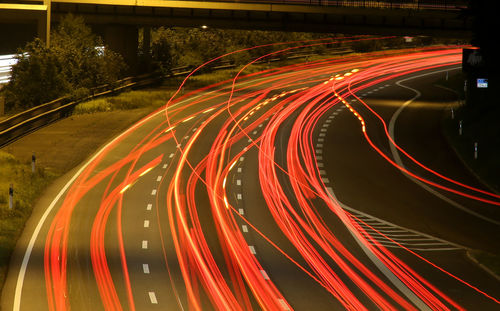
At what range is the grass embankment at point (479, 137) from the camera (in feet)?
127

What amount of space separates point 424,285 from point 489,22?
927 inches

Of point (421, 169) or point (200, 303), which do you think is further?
point (421, 169)

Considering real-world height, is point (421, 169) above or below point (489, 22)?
below

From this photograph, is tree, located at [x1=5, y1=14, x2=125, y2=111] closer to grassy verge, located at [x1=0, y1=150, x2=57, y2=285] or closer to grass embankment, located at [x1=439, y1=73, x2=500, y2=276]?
grassy verge, located at [x1=0, y1=150, x2=57, y2=285]

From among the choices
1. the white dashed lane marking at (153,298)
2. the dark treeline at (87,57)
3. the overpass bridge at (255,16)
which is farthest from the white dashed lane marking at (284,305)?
the overpass bridge at (255,16)

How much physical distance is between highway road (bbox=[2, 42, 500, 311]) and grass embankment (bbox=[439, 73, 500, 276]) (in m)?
0.79

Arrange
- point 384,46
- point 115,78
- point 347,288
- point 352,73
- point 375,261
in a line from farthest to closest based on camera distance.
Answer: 1. point 384,46
2. point 352,73
3. point 115,78
4. point 375,261
5. point 347,288

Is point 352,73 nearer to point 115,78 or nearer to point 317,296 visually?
point 115,78

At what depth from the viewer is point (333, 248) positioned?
1048 inches

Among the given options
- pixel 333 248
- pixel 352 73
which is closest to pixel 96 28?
pixel 352 73

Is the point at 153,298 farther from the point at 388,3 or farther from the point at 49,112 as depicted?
the point at 388,3

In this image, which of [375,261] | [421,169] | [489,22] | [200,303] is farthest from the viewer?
[489,22]

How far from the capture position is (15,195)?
1273 inches

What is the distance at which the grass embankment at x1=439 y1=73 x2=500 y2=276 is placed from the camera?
38688 millimetres
